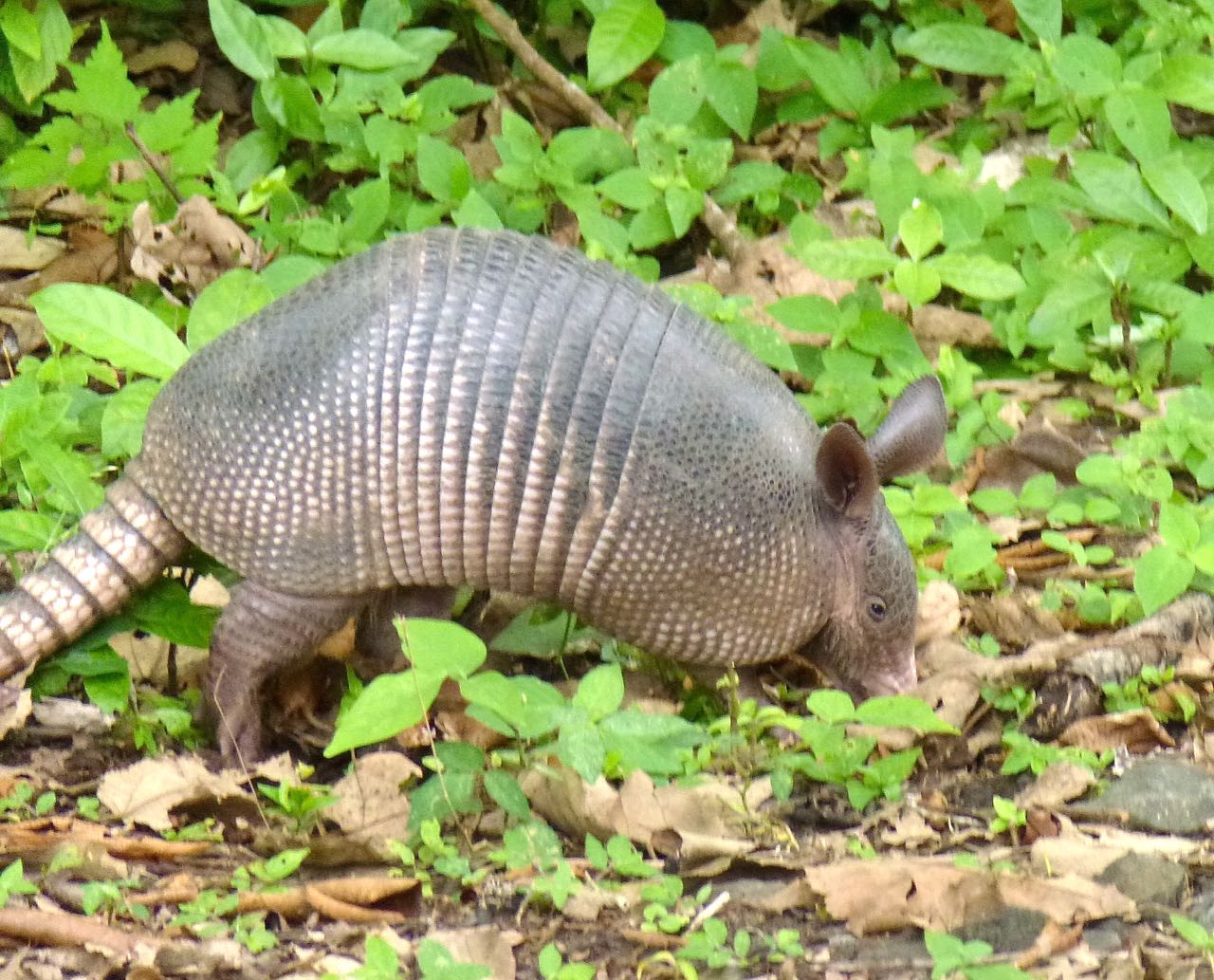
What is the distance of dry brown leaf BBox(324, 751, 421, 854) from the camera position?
4.08 m

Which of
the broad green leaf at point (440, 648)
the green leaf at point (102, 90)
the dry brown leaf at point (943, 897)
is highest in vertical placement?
the green leaf at point (102, 90)

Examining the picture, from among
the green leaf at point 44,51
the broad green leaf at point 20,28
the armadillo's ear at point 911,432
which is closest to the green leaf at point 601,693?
the armadillo's ear at point 911,432

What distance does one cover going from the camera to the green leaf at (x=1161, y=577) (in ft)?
15.0

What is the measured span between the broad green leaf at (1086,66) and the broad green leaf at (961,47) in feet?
1.72

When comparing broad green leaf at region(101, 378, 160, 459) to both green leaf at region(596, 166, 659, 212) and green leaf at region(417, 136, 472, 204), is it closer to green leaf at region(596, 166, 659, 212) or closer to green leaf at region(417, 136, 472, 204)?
green leaf at region(417, 136, 472, 204)

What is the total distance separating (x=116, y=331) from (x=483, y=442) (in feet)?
4.84

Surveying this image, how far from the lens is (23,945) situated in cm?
332

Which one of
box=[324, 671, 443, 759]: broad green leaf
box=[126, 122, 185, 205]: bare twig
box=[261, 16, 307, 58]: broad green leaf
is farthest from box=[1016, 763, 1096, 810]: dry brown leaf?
box=[261, 16, 307, 58]: broad green leaf

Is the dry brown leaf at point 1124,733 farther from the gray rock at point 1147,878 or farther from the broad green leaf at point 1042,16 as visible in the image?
the broad green leaf at point 1042,16

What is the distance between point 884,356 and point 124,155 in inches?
126

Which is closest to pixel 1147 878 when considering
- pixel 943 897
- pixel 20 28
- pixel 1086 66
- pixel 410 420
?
pixel 943 897

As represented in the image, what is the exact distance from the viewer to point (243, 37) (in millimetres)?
6637

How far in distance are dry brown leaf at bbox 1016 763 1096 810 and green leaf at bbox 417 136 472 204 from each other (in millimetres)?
3639

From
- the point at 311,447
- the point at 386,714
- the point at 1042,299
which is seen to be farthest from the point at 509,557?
the point at 1042,299
